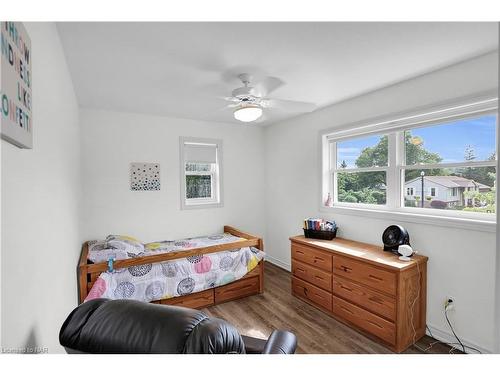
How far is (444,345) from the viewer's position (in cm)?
208

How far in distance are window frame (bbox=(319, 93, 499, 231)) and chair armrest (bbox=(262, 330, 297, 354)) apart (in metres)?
1.74

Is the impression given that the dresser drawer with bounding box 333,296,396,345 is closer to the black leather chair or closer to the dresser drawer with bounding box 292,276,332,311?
the dresser drawer with bounding box 292,276,332,311

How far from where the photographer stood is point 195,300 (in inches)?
108

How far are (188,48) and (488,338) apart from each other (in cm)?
307

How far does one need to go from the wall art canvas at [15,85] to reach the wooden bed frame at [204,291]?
185 cm

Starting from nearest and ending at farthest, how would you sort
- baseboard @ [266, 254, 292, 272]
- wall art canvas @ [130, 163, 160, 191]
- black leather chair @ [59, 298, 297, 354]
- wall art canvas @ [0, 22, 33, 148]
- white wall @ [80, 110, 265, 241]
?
wall art canvas @ [0, 22, 33, 148] < black leather chair @ [59, 298, 297, 354] < white wall @ [80, 110, 265, 241] < wall art canvas @ [130, 163, 160, 191] < baseboard @ [266, 254, 292, 272]

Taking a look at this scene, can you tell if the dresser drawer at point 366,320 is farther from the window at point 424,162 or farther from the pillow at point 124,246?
the pillow at point 124,246

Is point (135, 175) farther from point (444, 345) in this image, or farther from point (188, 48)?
point (444, 345)

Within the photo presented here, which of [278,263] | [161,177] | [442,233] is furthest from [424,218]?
[161,177]

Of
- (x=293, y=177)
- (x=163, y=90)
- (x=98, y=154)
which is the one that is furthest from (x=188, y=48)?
(x=293, y=177)

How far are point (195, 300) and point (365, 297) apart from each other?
1746mm

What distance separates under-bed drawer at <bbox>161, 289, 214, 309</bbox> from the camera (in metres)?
2.64

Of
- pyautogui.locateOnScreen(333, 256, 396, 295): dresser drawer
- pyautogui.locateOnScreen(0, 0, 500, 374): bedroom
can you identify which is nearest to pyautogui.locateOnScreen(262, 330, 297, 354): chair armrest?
pyautogui.locateOnScreen(0, 0, 500, 374): bedroom

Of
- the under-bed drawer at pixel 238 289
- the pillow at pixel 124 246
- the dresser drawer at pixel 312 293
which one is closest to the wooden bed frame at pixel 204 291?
the under-bed drawer at pixel 238 289
